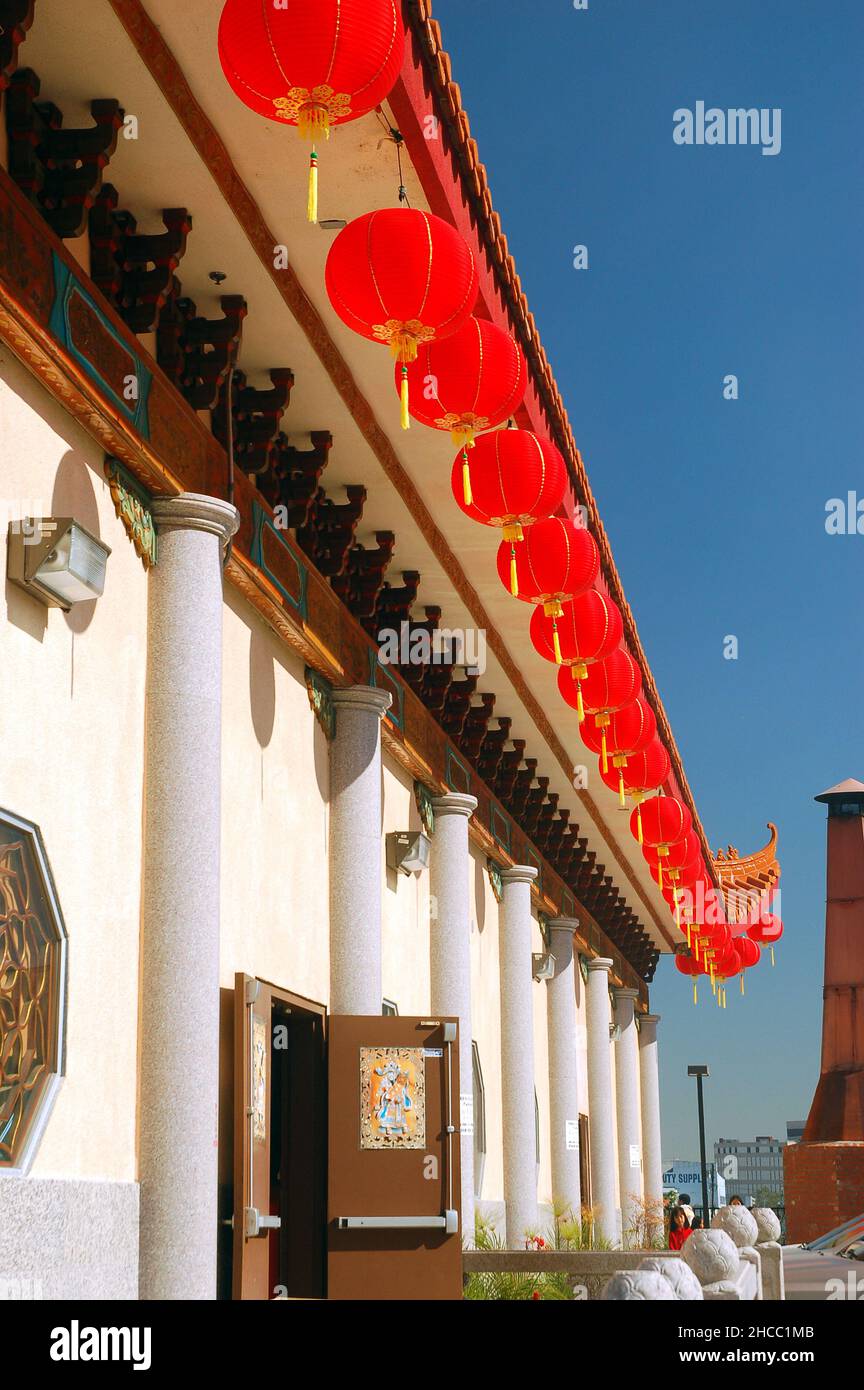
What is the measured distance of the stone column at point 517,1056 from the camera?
15531mm

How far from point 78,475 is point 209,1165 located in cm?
308

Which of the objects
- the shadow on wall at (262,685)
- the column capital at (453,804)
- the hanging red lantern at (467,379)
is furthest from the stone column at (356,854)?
the hanging red lantern at (467,379)

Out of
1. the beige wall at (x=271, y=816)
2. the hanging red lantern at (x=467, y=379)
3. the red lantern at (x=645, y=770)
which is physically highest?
the hanging red lantern at (x=467, y=379)

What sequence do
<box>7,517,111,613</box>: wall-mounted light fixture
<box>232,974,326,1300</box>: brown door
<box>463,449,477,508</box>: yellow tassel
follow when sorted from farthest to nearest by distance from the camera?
<box>232,974,326,1300</box>: brown door
<box>463,449,477,508</box>: yellow tassel
<box>7,517,111,613</box>: wall-mounted light fixture

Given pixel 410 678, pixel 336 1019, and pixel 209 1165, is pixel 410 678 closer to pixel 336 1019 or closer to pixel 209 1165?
pixel 336 1019

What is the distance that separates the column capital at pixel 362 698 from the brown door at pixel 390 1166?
212 centimetres

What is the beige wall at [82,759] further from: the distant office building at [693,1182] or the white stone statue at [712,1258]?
the distant office building at [693,1182]

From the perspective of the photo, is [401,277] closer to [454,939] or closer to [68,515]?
[68,515]

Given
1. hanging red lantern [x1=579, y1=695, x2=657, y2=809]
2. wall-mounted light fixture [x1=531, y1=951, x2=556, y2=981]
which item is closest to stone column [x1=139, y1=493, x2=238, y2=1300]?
hanging red lantern [x1=579, y1=695, x2=657, y2=809]

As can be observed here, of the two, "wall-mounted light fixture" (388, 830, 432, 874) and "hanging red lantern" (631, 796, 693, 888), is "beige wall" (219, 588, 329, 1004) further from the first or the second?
"hanging red lantern" (631, 796, 693, 888)

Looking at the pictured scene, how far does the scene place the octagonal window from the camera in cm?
588

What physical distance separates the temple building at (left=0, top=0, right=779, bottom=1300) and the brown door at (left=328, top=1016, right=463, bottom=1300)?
0.02m

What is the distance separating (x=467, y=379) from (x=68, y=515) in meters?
1.95

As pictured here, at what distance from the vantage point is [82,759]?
666 cm
